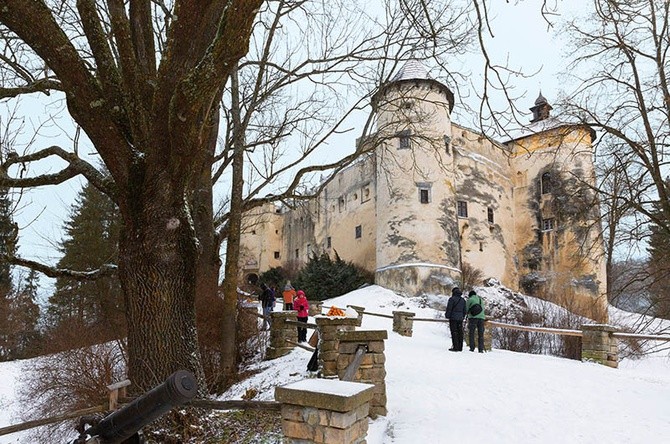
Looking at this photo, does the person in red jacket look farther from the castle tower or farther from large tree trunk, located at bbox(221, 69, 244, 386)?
the castle tower

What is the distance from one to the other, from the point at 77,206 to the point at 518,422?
996 inches

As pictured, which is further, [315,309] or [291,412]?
[315,309]

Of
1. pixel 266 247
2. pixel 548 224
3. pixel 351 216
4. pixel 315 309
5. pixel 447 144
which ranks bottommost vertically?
pixel 315 309

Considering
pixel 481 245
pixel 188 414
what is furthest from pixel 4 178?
pixel 481 245

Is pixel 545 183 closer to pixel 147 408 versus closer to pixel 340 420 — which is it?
pixel 340 420

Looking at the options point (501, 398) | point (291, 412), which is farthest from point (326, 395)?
point (501, 398)

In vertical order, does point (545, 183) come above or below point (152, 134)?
above

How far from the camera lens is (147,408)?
2721 mm

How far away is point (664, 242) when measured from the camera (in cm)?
1291

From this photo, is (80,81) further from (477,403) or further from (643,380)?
(643,380)

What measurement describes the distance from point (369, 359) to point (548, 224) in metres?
35.0

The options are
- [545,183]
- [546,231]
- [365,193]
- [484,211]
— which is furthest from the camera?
[545,183]

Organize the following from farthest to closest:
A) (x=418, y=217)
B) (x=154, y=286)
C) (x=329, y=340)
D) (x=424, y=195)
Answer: (x=424, y=195)
(x=418, y=217)
(x=329, y=340)
(x=154, y=286)

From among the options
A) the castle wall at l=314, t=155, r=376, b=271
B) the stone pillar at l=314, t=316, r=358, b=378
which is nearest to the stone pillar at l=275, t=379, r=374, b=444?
the stone pillar at l=314, t=316, r=358, b=378
